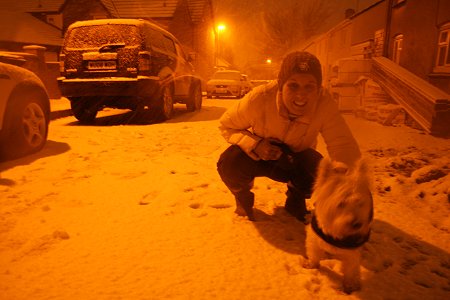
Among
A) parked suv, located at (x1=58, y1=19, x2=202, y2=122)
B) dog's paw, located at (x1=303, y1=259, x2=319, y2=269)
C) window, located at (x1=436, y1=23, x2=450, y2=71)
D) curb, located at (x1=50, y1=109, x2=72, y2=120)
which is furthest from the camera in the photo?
window, located at (x1=436, y1=23, x2=450, y2=71)

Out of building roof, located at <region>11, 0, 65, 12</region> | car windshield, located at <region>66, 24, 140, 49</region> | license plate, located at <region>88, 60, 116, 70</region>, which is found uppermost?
building roof, located at <region>11, 0, 65, 12</region>

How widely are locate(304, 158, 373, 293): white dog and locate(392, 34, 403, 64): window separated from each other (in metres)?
11.7

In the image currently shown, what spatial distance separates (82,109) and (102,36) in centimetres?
175

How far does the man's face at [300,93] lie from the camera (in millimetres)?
2395

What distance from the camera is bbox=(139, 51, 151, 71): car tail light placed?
7.01 meters

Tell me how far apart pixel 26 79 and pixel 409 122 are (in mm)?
8736

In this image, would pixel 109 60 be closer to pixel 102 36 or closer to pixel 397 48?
pixel 102 36

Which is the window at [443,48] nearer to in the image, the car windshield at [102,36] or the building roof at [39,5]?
the car windshield at [102,36]

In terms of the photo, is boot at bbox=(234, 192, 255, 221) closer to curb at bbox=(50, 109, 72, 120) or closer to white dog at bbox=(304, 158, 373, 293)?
white dog at bbox=(304, 158, 373, 293)

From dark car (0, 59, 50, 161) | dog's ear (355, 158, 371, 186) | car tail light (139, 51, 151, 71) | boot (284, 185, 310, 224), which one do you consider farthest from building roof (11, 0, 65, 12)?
dog's ear (355, 158, 371, 186)

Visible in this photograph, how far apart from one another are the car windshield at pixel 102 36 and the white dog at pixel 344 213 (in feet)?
20.1

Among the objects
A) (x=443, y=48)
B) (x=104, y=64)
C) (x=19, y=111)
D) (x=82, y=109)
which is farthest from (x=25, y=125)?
(x=443, y=48)

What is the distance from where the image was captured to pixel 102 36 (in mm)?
7012

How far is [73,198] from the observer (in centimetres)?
329
